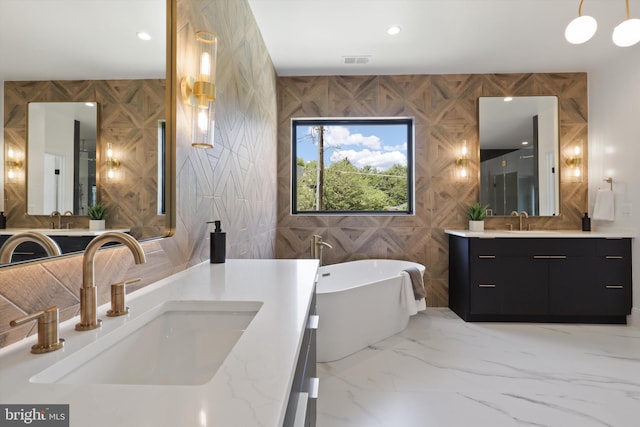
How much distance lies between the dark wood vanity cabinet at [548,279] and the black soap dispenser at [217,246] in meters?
2.49

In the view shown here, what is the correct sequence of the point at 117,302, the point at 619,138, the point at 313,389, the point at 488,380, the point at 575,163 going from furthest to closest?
the point at 575,163, the point at 619,138, the point at 488,380, the point at 313,389, the point at 117,302

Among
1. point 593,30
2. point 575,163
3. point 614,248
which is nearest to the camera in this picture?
point 593,30

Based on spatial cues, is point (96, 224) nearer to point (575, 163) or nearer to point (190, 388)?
point (190, 388)

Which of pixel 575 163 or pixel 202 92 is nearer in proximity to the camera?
pixel 202 92

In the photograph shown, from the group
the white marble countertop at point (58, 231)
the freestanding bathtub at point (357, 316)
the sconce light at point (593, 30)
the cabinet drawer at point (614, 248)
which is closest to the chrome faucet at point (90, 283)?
the white marble countertop at point (58, 231)

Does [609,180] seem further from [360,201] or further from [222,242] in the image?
[222,242]

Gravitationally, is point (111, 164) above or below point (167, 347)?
above

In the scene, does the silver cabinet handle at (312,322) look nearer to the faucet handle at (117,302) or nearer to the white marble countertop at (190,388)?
the white marble countertop at (190,388)

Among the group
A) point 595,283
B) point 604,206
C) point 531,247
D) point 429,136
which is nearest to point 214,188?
point 429,136

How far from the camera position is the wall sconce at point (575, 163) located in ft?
12.3

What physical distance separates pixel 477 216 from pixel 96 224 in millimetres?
3524

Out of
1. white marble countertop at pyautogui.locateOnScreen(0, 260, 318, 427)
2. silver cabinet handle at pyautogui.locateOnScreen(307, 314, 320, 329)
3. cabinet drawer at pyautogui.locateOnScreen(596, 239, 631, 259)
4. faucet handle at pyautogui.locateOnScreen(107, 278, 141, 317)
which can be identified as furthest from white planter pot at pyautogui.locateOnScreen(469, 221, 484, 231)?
faucet handle at pyautogui.locateOnScreen(107, 278, 141, 317)

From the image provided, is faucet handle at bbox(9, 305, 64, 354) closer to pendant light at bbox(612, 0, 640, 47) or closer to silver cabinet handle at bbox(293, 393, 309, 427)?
silver cabinet handle at bbox(293, 393, 309, 427)

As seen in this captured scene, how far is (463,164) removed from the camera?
3.78m
